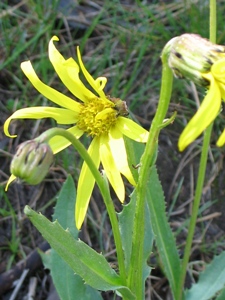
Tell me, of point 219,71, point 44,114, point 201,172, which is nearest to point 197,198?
point 201,172

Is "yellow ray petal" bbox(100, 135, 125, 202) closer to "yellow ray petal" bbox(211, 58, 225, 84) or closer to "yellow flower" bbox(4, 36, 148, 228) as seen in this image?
"yellow flower" bbox(4, 36, 148, 228)

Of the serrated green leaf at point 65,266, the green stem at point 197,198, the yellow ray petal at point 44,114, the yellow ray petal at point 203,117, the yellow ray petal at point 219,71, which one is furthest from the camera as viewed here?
the serrated green leaf at point 65,266

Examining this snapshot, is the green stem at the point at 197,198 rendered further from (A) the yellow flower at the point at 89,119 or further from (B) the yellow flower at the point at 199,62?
(B) the yellow flower at the point at 199,62

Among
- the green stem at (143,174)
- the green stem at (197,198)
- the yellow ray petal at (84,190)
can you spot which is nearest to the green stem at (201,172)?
the green stem at (197,198)

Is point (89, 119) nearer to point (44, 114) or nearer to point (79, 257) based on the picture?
point (44, 114)

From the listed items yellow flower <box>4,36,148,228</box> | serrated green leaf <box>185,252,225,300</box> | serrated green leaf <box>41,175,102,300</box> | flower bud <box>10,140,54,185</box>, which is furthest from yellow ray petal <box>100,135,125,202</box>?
serrated green leaf <box>185,252,225,300</box>

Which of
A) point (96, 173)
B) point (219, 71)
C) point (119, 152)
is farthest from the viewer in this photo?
point (119, 152)
